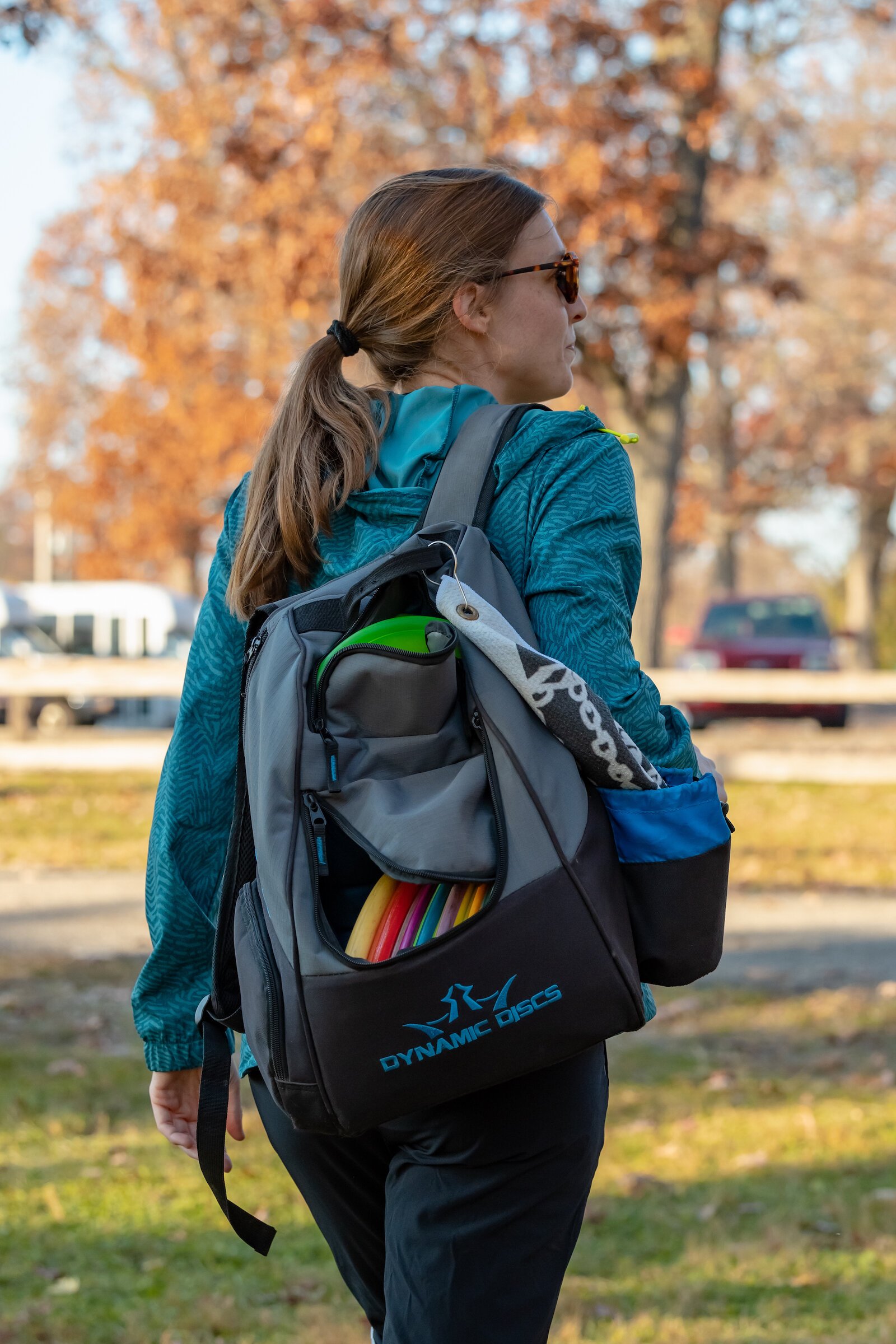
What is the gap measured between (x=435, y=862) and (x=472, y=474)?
18.9 inches

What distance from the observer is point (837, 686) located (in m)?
10.0

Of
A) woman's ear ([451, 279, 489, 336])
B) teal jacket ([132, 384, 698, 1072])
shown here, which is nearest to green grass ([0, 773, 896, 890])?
teal jacket ([132, 384, 698, 1072])

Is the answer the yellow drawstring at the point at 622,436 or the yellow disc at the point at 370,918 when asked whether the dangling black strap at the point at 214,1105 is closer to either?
A: the yellow disc at the point at 370,918

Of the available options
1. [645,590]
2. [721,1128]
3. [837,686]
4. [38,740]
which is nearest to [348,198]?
[645,590]

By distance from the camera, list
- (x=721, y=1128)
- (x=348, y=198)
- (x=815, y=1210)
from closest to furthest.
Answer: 1. (x=815, y=1210)
2. (x=721, y=1128)
3. (x=348, y=198)

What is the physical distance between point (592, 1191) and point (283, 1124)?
2.51m

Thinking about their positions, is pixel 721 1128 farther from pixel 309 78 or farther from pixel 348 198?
pixel 348 198

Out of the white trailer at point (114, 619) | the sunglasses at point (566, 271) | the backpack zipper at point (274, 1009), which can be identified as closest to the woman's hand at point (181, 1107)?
the backpack zipper at point (274, 1009)

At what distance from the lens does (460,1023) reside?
4.78 feet

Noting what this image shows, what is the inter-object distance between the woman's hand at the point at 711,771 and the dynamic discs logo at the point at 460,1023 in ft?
1.09

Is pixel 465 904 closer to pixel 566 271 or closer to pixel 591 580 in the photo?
pixel 591 580

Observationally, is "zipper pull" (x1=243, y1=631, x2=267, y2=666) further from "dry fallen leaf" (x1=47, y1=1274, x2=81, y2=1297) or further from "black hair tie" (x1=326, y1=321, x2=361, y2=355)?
"dry fallen leaf" (x1=47, y1=1274, x2=81, y2=1297)

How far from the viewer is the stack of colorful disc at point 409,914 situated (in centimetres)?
147

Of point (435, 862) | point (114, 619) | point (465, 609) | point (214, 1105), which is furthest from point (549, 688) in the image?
point (114, 619)
